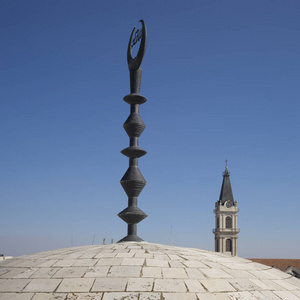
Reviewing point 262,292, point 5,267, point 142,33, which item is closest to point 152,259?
point 262,292

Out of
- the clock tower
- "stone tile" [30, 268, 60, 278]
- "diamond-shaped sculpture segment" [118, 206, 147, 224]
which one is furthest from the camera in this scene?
the clock tower

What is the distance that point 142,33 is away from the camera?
17.7m

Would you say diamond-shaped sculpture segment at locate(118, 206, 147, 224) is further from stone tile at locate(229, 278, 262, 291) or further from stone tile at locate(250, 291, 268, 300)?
stone tile at locate(250, 291, 268, 300)

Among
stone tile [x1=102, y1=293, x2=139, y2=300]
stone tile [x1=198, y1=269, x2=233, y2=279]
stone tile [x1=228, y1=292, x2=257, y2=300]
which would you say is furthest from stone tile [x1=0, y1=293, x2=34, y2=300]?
stone tile [x1=228, y1=292, x2=257, y2=300]

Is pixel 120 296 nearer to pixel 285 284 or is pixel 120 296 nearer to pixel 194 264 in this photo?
pixel 194 264

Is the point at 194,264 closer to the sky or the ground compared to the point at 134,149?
closer to the ground

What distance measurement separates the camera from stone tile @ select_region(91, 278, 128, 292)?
28.1 feet

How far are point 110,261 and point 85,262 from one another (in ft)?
2.15

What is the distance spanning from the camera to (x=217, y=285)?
9.20 meters

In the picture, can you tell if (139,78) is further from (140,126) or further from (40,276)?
(40,276)

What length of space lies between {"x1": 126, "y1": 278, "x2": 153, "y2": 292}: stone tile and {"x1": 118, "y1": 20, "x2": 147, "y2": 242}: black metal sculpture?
6.44 m

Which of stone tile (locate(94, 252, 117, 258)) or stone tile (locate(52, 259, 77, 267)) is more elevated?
stone tile (locate(94, 252, 117, 258))

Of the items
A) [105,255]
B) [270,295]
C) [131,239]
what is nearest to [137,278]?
[105,255]

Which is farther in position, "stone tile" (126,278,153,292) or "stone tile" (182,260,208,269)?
"stone tile" (182,260,208,269)
